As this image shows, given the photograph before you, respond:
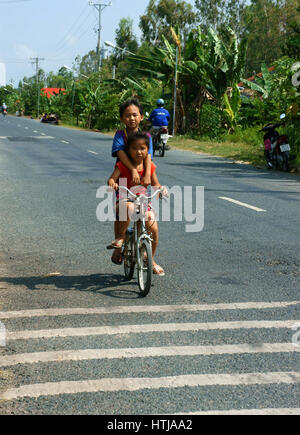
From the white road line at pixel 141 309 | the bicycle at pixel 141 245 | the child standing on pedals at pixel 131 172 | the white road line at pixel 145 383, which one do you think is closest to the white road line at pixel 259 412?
the white road line at pixel 145 383

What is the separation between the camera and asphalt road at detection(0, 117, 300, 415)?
3.35 metres

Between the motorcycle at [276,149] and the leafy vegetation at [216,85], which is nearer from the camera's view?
the motorcycle at [276,149]

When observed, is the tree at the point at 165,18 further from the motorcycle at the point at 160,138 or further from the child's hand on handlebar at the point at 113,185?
the child's hand on handlebar at the point at 113,185

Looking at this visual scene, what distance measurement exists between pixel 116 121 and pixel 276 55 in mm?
29422

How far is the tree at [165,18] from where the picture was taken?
73062 millimetres

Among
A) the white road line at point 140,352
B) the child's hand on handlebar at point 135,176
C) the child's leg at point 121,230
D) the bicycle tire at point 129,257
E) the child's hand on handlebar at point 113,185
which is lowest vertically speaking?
the white road line at point 140,352

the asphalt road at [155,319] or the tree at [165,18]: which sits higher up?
the tree at [165,18]

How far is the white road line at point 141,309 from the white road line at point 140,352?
82cm

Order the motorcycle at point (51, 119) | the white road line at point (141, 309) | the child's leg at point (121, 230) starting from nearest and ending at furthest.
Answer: the white road line at point (141, 309)
the child's leg at point (121, 230)
the motorcycle at point (51, 119)

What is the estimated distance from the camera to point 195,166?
18.2 metres

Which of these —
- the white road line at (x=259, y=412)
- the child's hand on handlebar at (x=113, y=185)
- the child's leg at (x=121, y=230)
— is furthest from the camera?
the child's leg at (x=121, y=230)

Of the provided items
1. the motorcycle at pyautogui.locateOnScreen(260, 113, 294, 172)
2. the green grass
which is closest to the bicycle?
the motorcycle at pyautogui.locateOnScreen(260, 113, 294, 172)

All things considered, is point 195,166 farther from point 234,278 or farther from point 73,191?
point 234,278

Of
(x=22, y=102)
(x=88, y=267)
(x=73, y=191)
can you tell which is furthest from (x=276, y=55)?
(x=88, y=267)
